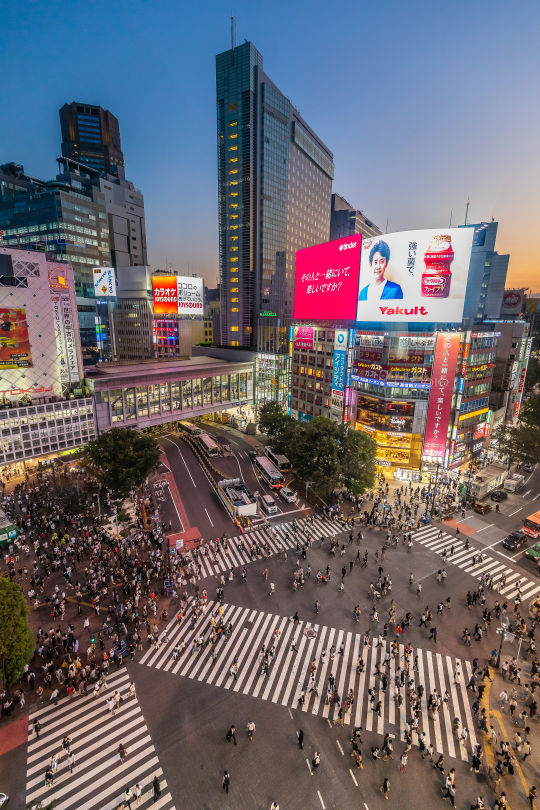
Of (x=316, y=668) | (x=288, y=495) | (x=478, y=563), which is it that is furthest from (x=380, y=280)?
(x=316, y=668)

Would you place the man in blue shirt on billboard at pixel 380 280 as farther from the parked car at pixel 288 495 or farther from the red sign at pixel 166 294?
the red sign at pixel 166 294

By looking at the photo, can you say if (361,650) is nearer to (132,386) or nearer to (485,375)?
(485,375)

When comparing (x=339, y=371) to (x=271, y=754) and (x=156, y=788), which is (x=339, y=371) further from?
(x=156, y=788)

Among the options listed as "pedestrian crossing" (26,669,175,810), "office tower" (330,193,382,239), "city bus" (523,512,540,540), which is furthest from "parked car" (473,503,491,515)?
"office tower" (330,193,382,239)

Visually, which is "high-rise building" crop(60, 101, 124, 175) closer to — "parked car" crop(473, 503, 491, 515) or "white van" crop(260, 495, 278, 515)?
"white van" crop(260, 495, 278, 515)

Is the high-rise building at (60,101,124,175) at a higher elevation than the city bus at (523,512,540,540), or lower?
higher
